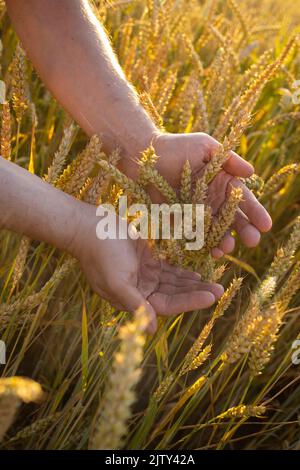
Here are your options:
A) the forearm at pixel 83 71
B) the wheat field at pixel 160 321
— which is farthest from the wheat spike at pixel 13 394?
the forearm at pixel 83 71

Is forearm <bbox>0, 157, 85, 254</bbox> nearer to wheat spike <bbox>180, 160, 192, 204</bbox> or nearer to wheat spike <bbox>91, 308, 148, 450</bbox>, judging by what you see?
wheat spike <bbox>180, 160, 192, 204</bbox>

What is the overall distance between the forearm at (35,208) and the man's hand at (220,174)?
0.24 m

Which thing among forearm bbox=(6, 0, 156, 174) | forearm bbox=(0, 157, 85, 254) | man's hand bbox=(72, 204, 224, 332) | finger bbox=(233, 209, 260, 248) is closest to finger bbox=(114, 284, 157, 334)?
man's hand bbox=(72, 204, 224, 332)

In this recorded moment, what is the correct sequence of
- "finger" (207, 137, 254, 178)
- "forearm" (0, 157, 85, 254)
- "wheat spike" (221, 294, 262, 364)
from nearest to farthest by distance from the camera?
"wheat spike" (221, 294, 262, 364)
"forearm" (0, 157, 85, 254)
"finger" (207, 137, 254, 178)

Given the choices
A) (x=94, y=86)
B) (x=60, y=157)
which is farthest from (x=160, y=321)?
(x=94, y=86)

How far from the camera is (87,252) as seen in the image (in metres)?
0.96

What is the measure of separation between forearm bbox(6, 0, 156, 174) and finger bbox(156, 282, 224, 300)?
31cm

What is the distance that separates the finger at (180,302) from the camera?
0.93 meters

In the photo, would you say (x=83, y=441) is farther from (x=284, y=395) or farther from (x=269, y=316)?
(x=284, y=395)

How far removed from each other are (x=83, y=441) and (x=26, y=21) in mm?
879

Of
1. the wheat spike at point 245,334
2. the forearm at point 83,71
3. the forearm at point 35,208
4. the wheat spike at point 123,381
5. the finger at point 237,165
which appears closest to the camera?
the wheat spike at point 123,381

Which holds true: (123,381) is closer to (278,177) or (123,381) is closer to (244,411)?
(244,411)

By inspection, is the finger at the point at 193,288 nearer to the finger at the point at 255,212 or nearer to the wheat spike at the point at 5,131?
the finger at the point at 255,212

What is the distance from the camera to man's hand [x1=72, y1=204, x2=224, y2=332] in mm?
927
